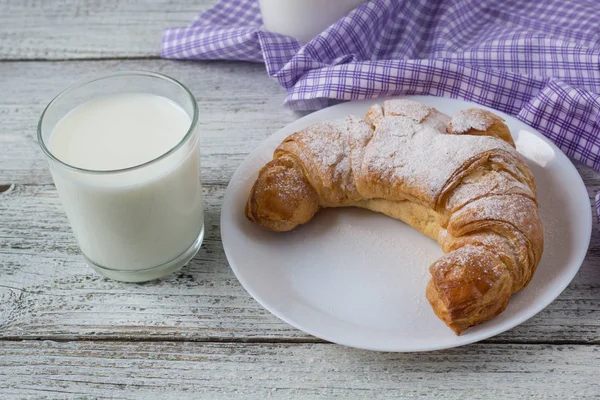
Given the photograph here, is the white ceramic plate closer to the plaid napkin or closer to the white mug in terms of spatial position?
the plaid napkin

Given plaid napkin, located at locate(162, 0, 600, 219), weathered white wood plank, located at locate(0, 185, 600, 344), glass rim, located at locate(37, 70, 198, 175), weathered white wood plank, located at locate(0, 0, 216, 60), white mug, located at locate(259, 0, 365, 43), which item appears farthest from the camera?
weathered white wood plank, located at locate(0, 0, 216, 60)

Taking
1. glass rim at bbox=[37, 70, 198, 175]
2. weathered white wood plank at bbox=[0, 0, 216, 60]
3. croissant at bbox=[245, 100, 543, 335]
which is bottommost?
weathered white wood plank at bbox=[0, 0, 216, 60]

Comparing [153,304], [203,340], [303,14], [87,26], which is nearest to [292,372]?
[203,340]

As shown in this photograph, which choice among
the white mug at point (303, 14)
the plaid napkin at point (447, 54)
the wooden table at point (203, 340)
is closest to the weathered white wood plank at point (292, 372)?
the wooden table at point (203, 340)

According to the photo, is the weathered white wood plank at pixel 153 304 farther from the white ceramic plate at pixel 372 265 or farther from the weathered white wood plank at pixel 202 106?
the weathered white wood plank at pixel 202 106

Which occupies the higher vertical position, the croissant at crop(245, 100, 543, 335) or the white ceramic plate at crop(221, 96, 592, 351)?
the croissant at crop(245, 100, 543, 335)

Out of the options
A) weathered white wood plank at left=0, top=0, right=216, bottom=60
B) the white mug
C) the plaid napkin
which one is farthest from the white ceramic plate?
weathered white wood plank at left=0, top=0, right=216, bottom=60
